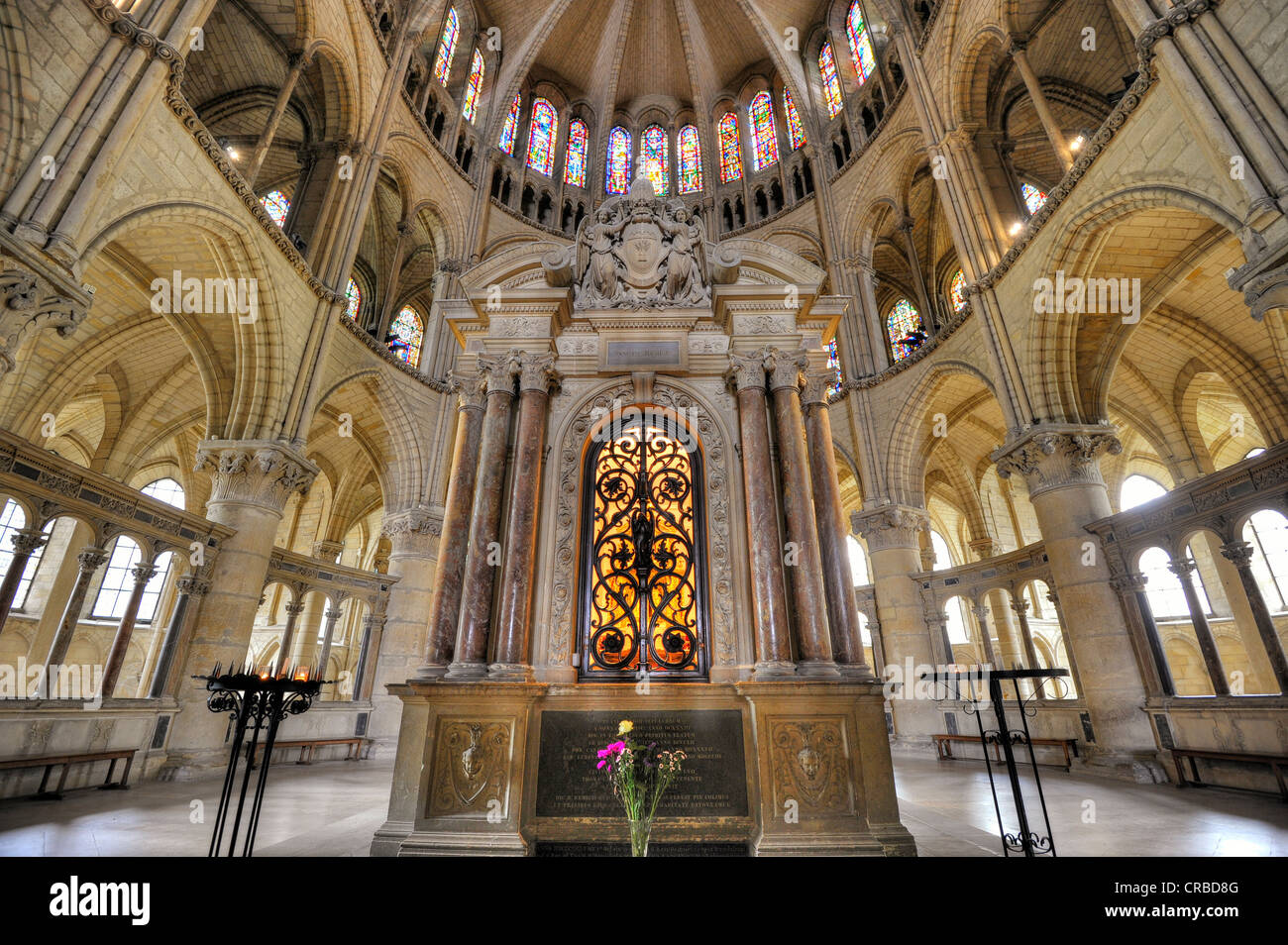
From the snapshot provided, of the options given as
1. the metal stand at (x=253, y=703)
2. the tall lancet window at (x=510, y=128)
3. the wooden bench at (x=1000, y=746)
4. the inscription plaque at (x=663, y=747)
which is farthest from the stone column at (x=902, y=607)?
the tall lancet window at (x=510, y=128)

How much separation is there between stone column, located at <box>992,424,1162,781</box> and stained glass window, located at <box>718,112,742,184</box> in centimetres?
1742

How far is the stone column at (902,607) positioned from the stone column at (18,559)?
1681cm

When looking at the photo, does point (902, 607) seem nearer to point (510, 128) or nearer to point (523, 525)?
point (523, 525)

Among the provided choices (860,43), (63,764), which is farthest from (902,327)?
(63,764)

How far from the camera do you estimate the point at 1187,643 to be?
65.4ft

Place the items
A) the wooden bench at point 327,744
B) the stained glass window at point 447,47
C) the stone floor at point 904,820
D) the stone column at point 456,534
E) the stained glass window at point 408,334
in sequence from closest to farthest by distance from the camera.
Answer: the stone floor at point 904,820 → the stone column at point 456,534 → the wooden bench at point 327,744 → the stained glass window at point 447,47 → the stained glass window at point 408,334

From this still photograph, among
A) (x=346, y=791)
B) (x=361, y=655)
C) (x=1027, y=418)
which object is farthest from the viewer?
(x=361, y=655)

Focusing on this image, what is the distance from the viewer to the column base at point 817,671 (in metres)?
4.72

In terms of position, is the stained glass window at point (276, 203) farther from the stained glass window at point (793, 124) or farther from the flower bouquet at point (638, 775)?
the flower bouquet at point (638, 775)

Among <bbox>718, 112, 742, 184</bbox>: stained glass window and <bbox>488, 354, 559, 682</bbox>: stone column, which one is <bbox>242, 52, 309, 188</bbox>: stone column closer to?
<bbox>488, 354, 559, 682</bbox>: stone column

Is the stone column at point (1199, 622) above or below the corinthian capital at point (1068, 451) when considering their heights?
below

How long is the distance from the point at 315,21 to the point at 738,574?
15400 mm
